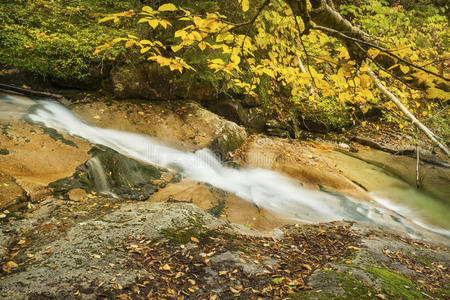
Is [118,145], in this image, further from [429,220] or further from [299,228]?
[429,220]

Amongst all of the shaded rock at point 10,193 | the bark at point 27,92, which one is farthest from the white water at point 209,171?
the shaded rock at point 10,193

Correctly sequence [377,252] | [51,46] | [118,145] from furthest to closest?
[51,46] → [118,145] → [377,252]

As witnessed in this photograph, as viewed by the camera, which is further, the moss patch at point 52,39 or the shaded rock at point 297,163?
the shaded rock at point 297,163

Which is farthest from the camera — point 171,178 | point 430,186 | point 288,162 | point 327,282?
point 430,186

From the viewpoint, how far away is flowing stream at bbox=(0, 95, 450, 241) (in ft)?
19.1

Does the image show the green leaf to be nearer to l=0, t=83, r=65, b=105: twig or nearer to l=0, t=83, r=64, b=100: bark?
l=0, t=83, r=65, b=105: twig

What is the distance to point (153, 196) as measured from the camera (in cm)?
496

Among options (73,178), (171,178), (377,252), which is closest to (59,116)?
(73,178)

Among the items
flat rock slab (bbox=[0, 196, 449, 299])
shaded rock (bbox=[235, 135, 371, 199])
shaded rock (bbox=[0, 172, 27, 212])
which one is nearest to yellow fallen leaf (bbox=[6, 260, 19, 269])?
flat rock slab (bbox=[0, 196, 449, 299])

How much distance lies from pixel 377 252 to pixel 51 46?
332 inches

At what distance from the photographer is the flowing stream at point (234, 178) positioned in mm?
5820

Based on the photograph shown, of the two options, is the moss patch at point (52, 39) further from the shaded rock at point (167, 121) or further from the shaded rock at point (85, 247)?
the shaded rock at point (85, 247)

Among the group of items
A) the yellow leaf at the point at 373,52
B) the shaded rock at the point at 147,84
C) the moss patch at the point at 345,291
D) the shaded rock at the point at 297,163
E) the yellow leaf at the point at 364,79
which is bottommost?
the shaded rock at the point at 297,163

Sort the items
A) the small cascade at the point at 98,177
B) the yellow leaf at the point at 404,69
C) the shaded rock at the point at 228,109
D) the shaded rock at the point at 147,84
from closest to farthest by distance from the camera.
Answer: the yellow leaf at the point at 404,69, the small cascade at the point at 98,177, the shaded rock at the point at 147,84, the shaded rock at the point at 228,109
